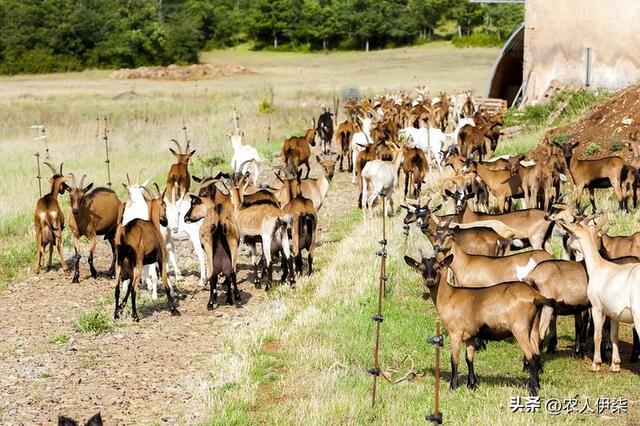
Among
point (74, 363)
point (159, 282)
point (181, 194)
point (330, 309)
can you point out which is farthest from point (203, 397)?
point (181, 194)

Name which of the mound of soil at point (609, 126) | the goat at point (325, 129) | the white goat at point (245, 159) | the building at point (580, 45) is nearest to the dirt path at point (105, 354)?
the white goat at point (245, 159)

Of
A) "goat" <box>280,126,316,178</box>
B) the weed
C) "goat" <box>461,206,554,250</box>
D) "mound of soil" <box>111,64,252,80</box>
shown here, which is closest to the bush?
"mound of soil" <box>111,64,252,80</box>

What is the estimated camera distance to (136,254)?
13.8 meters

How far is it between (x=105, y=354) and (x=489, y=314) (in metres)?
4.94

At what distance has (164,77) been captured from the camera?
67.9m

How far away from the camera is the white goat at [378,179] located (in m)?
20.0

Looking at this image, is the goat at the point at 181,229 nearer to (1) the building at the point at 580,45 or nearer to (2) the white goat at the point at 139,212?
(2) the white goat at the point at 139,212

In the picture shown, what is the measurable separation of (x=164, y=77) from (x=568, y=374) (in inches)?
2339

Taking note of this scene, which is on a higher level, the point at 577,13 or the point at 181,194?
the point at 577,13

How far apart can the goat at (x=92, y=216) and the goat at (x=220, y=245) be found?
228 cm

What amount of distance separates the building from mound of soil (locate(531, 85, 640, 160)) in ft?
6.36

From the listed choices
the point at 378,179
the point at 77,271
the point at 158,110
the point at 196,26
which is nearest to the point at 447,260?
the point at 77,271

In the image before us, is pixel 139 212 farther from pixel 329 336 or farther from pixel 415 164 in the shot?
pixel 415 164

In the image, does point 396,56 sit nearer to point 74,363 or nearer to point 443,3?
point 443,3
